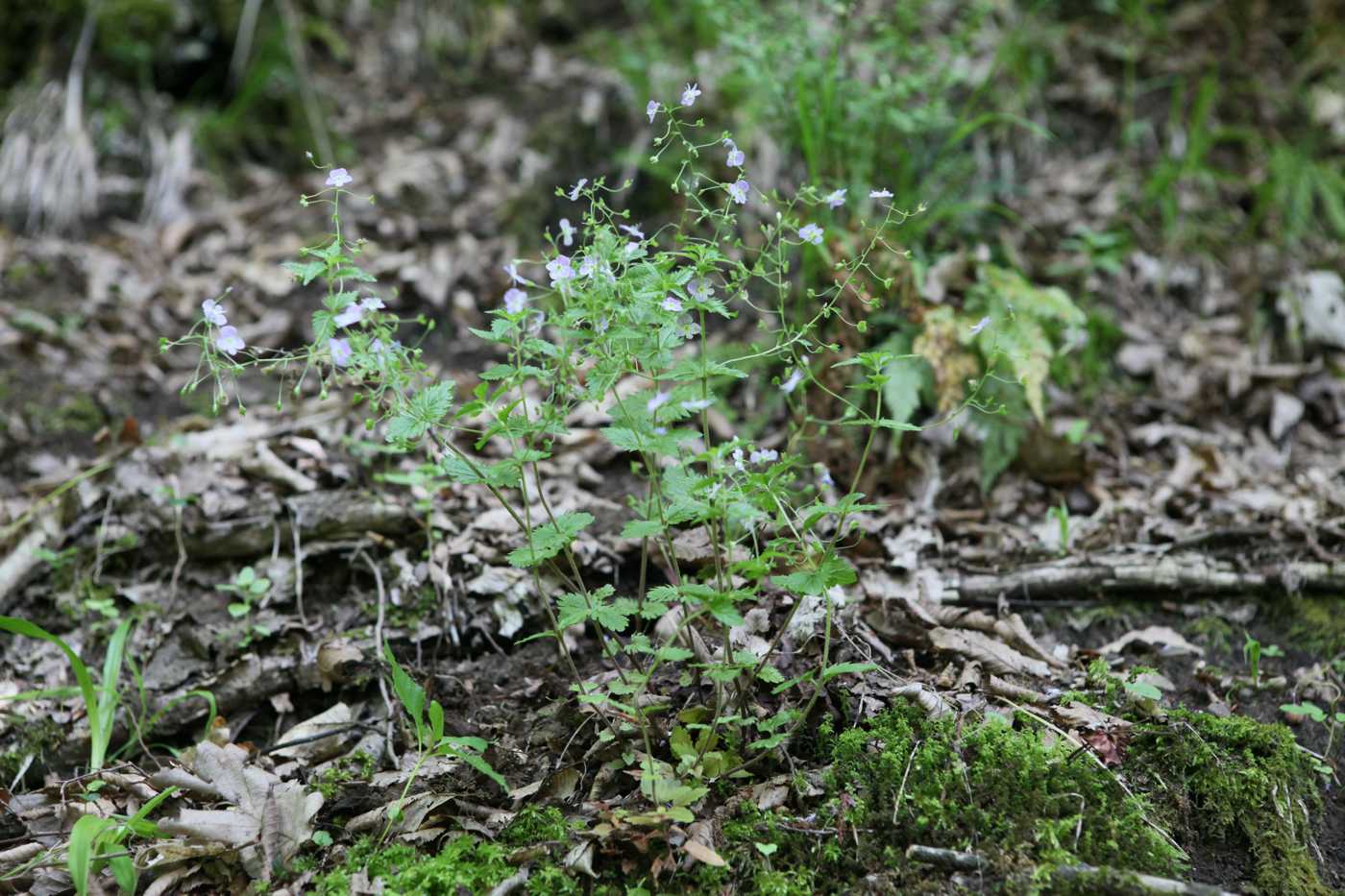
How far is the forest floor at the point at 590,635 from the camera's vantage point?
6.63ft

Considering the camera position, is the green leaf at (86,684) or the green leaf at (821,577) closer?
Answer: the green leaf at (821,577)

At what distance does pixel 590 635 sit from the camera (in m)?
2.77

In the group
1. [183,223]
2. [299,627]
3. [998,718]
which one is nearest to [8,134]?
[183,223]

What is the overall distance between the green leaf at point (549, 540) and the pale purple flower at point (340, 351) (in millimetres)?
506

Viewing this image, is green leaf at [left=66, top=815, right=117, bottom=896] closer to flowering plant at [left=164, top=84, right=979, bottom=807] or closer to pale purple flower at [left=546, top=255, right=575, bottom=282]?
flowering plant at [left=164, top=84, right=979, bottom=807]

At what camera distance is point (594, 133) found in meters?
5.14

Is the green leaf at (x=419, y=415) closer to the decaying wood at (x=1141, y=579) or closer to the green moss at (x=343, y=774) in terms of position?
the green moss at (x=343, y=774)

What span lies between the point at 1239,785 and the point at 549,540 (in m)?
1.62

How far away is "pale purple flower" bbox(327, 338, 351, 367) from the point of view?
1770 mm

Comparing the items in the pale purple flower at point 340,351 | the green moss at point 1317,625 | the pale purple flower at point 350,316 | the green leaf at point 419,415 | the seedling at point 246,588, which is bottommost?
the green moss at point 1317,625

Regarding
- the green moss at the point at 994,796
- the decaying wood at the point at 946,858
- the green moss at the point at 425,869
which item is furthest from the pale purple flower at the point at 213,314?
the decaying wood at the point at 946,858

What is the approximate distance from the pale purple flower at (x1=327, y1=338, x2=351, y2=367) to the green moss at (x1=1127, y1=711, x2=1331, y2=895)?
1.89 metres

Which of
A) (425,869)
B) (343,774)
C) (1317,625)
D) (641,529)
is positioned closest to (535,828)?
(425,869)

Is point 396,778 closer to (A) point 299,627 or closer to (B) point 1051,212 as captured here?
(A) point 299,627
